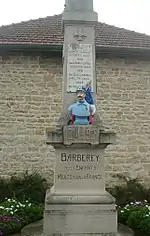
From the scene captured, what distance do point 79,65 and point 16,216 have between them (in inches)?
132

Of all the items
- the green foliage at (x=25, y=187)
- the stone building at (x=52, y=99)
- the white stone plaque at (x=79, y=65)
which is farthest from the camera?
the stone building at (x=52, y=99)

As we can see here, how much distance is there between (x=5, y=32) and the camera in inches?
477

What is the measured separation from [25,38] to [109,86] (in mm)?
3300

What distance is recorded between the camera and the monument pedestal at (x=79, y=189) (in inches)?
200

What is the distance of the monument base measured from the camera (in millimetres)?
5055

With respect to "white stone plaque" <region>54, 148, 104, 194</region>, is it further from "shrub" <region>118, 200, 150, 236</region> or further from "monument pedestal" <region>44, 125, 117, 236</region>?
"shrub" <region>118, 200, 150, 236</region>

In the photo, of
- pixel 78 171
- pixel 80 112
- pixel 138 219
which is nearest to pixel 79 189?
pixel 78 171

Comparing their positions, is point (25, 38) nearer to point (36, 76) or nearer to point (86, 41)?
point (36, 76)

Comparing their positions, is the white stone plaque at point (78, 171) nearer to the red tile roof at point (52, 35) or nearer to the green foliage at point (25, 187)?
the green foliage at point (25, 187)

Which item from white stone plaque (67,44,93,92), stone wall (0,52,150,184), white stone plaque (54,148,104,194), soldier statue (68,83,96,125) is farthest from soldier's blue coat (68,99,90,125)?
stone wall (0,52,150,184)

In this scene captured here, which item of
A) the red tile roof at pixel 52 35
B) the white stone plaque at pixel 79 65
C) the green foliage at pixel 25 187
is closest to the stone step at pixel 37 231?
the white stone plaque at pixel 79 65

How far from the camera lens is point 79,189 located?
5363 millimetres

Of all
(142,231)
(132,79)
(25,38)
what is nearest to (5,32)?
(25,38)

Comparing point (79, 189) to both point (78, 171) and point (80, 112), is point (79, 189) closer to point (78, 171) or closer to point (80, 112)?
point (78, 171)
